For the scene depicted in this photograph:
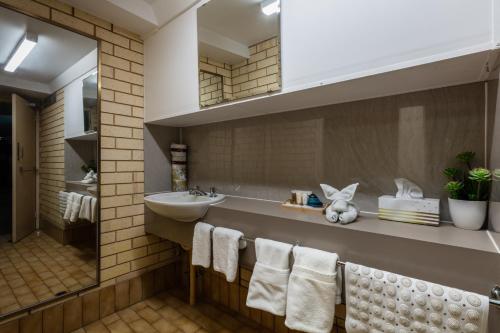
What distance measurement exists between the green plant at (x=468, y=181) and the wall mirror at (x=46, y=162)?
6.94ft

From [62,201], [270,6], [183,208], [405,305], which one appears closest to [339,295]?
[405,305]

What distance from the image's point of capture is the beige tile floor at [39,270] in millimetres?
1423

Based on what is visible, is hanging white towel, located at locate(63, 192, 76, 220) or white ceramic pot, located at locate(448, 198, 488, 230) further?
hanging white towel, located at locate(63, 192, 76, 220)

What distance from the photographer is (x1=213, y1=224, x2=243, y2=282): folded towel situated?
4.14 ft

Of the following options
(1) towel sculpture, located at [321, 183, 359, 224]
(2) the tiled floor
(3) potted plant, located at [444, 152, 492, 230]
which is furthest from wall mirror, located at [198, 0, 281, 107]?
(2) the tiled floor

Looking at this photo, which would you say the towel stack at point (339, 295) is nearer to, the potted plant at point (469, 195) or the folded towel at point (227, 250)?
the folded towel at point (227, 250)

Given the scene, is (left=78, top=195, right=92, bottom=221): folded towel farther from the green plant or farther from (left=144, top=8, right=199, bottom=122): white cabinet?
the green plant

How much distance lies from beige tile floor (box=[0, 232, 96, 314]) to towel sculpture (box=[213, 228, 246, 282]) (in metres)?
1.07

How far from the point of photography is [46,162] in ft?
5.21

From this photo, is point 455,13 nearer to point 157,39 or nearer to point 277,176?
point 277,176

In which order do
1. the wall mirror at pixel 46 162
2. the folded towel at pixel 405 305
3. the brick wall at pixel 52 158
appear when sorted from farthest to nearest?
1. the brick wall at pixel 52 158
2. the wall mirror at pixel 46 162
3. the folded towel at pixel 405 305

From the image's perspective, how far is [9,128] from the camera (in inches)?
56.0

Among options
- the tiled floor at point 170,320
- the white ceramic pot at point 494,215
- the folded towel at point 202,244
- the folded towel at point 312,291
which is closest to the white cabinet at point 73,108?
the folded towel at point 202,244

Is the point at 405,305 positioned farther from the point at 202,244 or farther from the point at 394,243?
the point at 202,244
